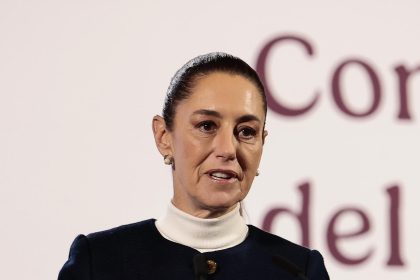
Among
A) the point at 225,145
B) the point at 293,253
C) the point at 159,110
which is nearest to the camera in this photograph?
the point at 225,145

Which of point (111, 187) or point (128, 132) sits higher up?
point (128, 132)

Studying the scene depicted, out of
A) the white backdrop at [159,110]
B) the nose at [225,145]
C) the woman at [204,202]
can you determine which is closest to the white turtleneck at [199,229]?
the woman at [204,202]

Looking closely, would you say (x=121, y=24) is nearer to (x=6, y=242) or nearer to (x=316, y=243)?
(x=6, y=242)

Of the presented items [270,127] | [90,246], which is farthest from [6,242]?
[90,246]

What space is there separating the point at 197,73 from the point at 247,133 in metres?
0.10

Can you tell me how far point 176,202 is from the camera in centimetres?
115

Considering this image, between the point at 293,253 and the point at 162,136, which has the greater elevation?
the point at 162,136

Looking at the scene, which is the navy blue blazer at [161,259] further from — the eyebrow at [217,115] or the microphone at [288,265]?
the eyebrow at [217,115]

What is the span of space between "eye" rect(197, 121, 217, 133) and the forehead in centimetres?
2

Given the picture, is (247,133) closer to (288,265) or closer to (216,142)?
(216,142)

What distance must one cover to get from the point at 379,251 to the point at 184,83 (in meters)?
1.12

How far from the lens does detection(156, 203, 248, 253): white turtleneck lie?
3.71 ft

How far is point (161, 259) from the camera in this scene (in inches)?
44.3

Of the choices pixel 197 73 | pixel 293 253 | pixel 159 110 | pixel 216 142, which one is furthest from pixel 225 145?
pixel 159 110
